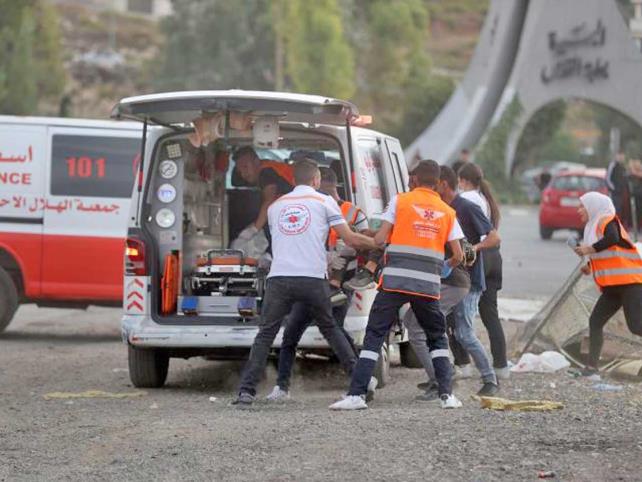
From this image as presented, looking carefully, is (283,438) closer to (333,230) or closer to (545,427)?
(545,427)

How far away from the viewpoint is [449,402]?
973 centimetres

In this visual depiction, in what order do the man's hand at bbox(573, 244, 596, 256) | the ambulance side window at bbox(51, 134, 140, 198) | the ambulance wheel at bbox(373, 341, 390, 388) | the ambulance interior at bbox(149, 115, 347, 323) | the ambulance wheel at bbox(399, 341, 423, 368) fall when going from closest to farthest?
the ambulance wheel at bbox(373, 341, 390, 388), the ambulance interior at bbox(149, 115, 347, 323), the man's hand at bbox(573, 244, 596, 256), the ambulance wheel at bbox(399, 341, 423, 368), the ambulance side window at bbox(51, 134, 140, 198)

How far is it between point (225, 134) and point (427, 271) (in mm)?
2091

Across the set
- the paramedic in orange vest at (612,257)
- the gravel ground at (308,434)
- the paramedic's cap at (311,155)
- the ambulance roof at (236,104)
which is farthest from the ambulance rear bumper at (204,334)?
the paramedic in orange vest at (612,257)

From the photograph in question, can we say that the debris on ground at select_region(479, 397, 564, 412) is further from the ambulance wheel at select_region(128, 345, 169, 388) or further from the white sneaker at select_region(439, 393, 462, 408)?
the ambulance wheel at select_region(128, 345, 169, 388)

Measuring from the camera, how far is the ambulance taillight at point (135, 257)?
1091cm

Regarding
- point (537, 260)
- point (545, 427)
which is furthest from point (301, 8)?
point (545, 427)

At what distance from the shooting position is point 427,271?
379 inches

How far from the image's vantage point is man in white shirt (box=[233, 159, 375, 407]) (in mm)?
9891

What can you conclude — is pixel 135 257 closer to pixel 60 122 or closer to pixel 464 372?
pixel 464 372

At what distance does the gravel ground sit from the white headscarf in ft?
3.75

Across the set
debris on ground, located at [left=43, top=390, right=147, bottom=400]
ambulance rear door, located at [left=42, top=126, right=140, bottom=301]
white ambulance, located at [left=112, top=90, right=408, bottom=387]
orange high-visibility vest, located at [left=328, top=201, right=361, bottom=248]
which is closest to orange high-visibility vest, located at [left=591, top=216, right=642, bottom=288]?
white ambulance, located at [left=112, top=90, right=408, bottom=387]

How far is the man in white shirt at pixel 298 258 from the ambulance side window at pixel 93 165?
4.92 m

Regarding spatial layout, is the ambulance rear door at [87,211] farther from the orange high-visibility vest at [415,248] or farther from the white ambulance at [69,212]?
the orange high-visibility vest at [415,248]
